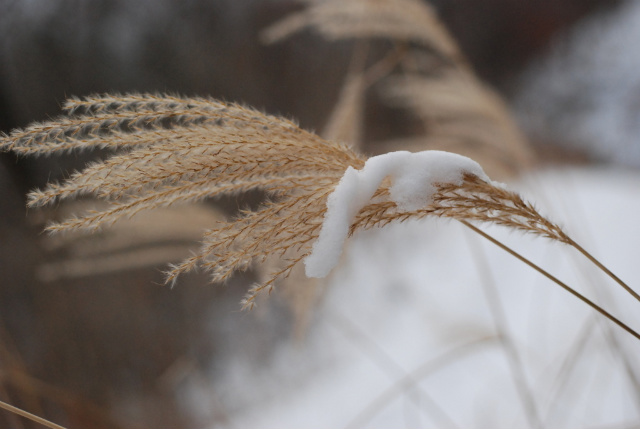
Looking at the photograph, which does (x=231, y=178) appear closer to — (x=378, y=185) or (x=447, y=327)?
(x=378, y=185)

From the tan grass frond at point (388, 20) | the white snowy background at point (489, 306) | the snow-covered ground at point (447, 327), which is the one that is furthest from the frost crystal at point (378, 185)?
the snow-covered ground at point (447, 327)

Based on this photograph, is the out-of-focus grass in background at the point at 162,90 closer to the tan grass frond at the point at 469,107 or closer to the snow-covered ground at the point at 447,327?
the snow-covered ground at the point at 447,327

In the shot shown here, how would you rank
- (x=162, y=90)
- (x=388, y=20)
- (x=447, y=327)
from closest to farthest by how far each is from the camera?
(x=388, y=20) → (x=447, y=327) → (x=162, y=90)

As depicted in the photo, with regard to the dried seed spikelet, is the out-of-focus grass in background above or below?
above

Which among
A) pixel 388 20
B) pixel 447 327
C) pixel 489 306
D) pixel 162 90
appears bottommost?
pixel 447 327

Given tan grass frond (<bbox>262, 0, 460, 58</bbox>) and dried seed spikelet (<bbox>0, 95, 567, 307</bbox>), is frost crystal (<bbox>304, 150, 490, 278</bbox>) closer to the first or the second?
dried seed spikelet (<bbox>0, 95, 567, 307</bbox>)

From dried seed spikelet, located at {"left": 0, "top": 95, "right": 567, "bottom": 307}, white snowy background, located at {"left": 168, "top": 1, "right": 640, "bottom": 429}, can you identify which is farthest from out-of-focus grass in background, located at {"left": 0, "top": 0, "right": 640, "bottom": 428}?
dried seed spikelet, located at {"left": 0, "top": 95, "right": 567, "bottom": 307}

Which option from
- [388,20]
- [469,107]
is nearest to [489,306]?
[469,107]

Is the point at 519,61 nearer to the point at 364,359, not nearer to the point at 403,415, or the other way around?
the point at 364,359
